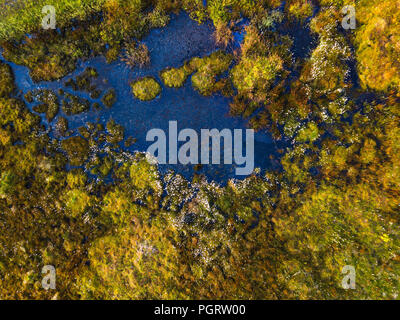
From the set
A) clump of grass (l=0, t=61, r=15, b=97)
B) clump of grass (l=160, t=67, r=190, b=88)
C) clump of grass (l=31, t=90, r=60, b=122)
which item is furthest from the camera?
clump of grass (l=160, t=67, r=190, b=88)

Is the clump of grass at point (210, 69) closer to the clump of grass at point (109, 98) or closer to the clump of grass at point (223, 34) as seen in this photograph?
the clump of grass at point (223, 34)

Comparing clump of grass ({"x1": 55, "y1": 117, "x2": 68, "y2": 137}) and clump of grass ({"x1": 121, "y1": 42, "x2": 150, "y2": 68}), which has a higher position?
clump of grass ({"x1": 121, "y1": 42, "x2": 150, "y2": 68})

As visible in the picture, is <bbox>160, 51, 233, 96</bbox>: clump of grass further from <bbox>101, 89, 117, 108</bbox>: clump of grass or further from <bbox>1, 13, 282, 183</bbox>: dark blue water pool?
<bbox>101, 89, 117, 108</bbox>: clump of grass

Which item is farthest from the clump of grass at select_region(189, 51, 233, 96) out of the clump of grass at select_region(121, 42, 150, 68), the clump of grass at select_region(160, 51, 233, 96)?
the clump of grass at select_region(121, 42, 150, 68)
